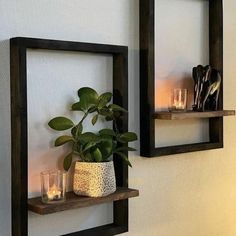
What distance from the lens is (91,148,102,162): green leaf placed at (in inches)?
54.2

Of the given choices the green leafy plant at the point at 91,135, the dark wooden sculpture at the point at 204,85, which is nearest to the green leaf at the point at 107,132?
the green leafy plant at the point at 91,135

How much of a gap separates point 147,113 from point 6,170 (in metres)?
0.56

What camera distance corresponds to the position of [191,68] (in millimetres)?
1820

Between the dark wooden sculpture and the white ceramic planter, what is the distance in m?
0.52

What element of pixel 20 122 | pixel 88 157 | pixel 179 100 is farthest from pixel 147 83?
pixel 20 122

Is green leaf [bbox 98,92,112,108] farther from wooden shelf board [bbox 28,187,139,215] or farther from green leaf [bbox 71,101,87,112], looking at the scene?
wooden shelf board [bbox 28,187,139,215]

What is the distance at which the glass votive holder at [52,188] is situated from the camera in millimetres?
1309

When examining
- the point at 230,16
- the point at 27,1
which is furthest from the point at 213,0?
the point at 27,1

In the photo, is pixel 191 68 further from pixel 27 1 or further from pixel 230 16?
pixel 27 1

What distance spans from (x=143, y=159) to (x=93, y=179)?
1.13 ft

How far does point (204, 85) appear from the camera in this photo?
1.75m

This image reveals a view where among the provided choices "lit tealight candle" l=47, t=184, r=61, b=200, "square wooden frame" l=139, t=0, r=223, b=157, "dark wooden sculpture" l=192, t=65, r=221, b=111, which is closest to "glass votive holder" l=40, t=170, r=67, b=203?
"lit tealight candle" l=47, t=184, r=61, b=200

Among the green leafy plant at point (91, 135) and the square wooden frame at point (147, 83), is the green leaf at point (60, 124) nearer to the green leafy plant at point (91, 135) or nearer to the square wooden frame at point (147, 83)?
the green leafy plant at point (91, 135)

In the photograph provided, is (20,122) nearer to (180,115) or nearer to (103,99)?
(103,99)
